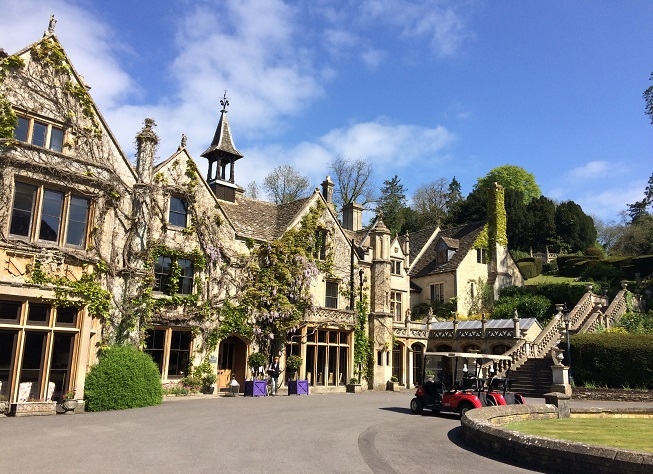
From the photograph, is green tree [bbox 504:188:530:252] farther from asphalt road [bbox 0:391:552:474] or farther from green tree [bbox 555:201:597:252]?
asphalt road [bbox 0:391:552:474]

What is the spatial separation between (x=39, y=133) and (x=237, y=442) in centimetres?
1410

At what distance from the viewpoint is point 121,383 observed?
16844mm

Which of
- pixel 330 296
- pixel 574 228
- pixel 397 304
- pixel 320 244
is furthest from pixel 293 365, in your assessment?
pixel 574 228

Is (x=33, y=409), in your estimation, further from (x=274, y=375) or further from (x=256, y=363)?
(x=256, y=363)

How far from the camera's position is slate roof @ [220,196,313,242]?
88.4ft

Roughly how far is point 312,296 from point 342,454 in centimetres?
1791

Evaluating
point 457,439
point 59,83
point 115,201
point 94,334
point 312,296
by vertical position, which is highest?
point 59,83

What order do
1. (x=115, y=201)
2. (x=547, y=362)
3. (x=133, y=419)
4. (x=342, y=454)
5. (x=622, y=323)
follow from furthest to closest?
(x=622, y=323)
(x=547, y=362)
(x=115, y=201)
(x=133, y=419)
(x=342, y=454)

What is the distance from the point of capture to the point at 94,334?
1864 cm

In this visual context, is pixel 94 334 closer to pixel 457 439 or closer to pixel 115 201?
pixel 115 201

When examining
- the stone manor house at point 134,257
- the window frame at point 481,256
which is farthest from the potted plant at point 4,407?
the window frame at point 481,256

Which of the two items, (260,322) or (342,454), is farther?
(260,322)

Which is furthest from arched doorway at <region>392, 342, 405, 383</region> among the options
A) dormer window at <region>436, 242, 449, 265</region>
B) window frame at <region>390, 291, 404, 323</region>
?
dormer window at <region>436, 242, 449, 265</region>

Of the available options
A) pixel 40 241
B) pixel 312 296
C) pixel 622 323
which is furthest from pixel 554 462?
pixel 622 323
